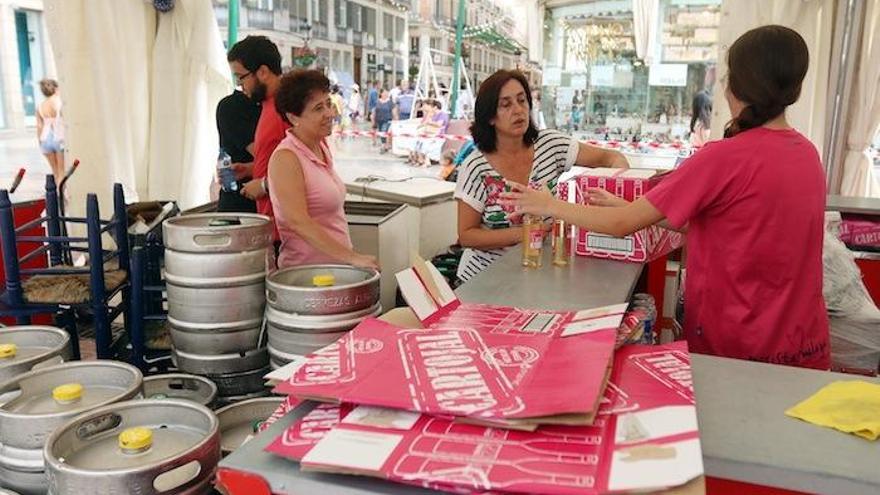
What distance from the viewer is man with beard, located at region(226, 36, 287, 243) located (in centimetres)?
283

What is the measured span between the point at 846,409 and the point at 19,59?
17407 millimetres

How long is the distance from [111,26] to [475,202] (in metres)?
2.63

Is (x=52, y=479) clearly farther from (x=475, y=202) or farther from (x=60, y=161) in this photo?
(x=60, y=161)

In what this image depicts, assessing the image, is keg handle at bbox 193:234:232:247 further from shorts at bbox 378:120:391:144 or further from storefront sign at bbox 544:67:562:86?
shorts at bbox 378:120:391:144

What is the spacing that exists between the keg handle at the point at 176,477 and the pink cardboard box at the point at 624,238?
1.32 meters

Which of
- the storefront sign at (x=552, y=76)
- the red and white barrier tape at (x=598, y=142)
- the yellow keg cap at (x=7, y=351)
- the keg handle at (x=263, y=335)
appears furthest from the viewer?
the storefront sign at (x=552, y=76)

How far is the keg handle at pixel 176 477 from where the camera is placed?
1089 millimetres

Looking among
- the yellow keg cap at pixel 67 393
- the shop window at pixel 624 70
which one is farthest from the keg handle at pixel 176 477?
the shop window at pixel 624 70

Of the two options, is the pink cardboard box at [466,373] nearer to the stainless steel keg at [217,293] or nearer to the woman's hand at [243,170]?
the stainless steel keg at [217,293]

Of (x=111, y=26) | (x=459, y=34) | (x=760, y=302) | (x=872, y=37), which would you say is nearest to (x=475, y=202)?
(x=760, y=302)

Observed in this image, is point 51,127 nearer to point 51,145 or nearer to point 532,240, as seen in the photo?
point 51,145

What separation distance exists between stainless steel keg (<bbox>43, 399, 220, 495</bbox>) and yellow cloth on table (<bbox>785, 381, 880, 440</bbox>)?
0.93 m

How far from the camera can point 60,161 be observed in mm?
7918

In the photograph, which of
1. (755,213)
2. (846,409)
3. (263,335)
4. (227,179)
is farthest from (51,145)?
(846,409)
